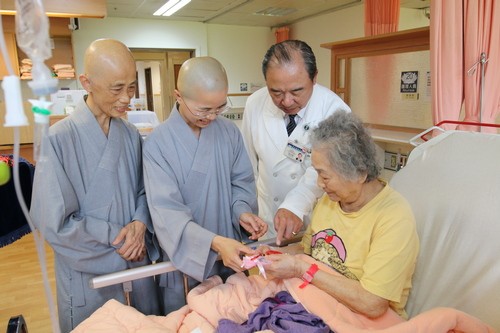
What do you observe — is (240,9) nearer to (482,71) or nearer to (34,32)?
(482,71)

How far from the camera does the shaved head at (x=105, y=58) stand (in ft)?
4.09

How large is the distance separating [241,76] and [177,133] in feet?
23.1

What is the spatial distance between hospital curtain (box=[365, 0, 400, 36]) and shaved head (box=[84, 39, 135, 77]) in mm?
3899

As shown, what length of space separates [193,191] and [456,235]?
0.93 meters

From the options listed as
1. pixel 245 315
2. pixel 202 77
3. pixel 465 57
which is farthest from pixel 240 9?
pixel 245 315

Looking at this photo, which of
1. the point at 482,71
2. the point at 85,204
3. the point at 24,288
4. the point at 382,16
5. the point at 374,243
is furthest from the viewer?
the point at 382,16

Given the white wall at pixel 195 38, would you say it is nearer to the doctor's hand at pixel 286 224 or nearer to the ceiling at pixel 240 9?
the ceiling at pixel 240 9

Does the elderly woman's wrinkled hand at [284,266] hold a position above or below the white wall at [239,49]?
below

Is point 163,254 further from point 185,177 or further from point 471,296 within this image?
point 471,296

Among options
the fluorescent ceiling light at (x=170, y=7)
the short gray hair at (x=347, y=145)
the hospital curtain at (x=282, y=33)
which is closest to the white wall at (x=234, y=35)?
the hospital curtain at (x=282, y=33)

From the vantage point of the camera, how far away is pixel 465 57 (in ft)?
6.74

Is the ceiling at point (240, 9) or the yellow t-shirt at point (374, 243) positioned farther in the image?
the ceiling at point (240, 9)

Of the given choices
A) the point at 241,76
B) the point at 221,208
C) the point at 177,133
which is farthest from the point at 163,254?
the point at 241,76

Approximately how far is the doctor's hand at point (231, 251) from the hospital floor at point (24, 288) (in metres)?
1.74
